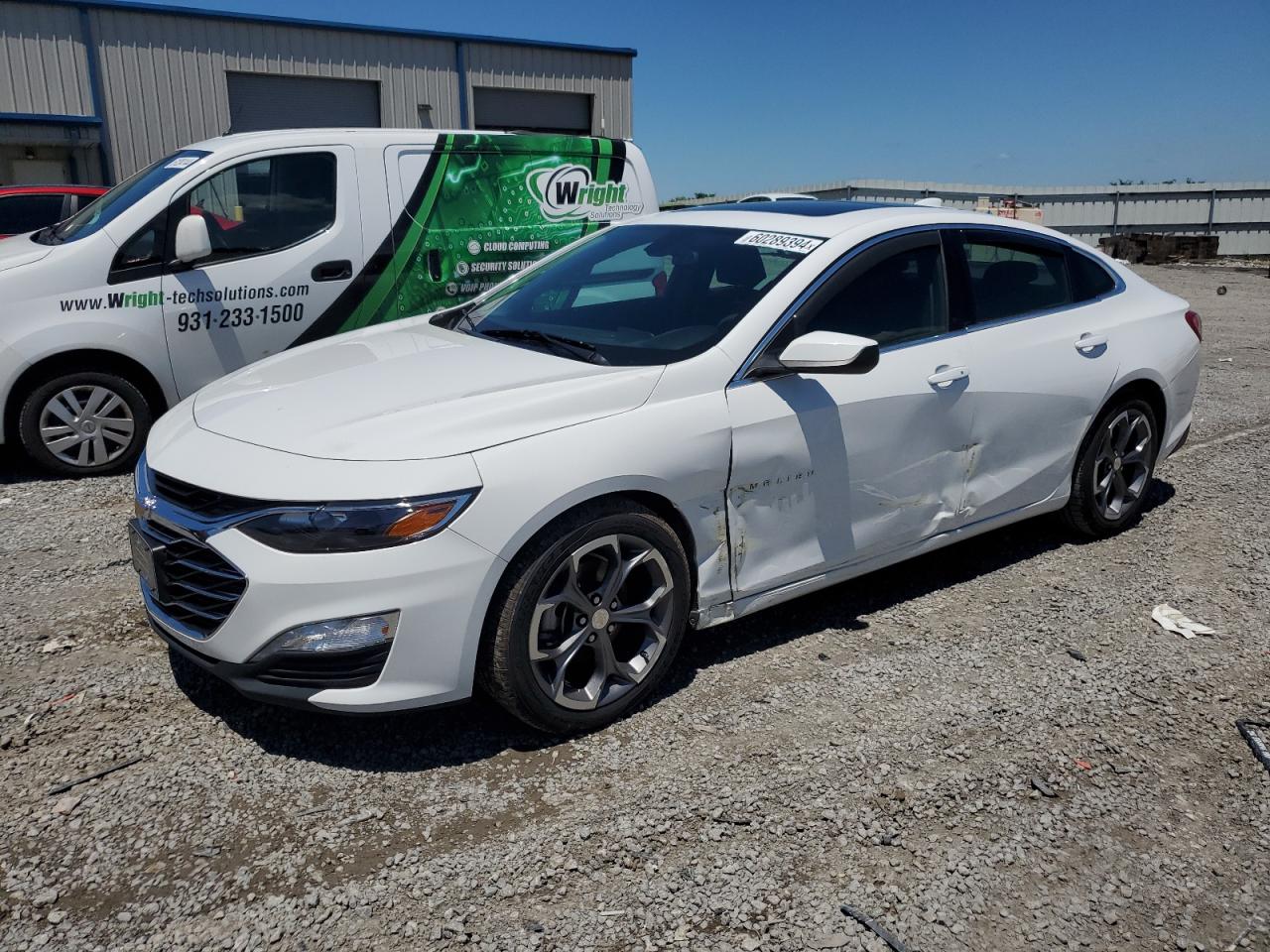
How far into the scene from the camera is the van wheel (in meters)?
5.96

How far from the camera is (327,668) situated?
2883mm

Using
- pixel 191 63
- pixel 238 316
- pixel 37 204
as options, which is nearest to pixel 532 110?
pixel 191 63

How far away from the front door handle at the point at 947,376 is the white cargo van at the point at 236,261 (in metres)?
4.05

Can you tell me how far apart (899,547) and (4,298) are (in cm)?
506

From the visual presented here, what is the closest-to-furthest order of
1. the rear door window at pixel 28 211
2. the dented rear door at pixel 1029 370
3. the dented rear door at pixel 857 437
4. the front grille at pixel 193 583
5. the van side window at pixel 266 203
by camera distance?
the front grille at pixel 193 583 → the dented rear door at pixel 857 437 → the dented rear door at pixel 1029 370 → the van side window at pixel 266 203 → the rear door window at pixel 28 211

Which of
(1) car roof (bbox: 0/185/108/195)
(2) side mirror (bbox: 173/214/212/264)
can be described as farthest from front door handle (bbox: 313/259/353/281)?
(1) car roof (bbox: 0/185/108/195)

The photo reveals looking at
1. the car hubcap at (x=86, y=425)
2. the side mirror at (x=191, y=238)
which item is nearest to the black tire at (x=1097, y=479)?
the side mirror at (x=191, y=238)

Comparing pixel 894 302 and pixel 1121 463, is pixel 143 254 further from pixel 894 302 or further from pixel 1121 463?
pixel 1121 463

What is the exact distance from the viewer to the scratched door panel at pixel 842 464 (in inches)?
139

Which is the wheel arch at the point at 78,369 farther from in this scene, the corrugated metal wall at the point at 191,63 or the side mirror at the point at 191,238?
the corrugated metal wall at the point at 191,63

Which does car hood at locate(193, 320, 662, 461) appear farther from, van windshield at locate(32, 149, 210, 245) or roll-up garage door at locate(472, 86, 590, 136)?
roll-up garage door at locate(472, 86, 590, 136)

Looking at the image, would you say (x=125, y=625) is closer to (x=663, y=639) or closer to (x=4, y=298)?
(x=663, y=639)

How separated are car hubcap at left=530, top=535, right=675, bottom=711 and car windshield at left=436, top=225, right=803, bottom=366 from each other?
707 mm

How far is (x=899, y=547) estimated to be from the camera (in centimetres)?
411
